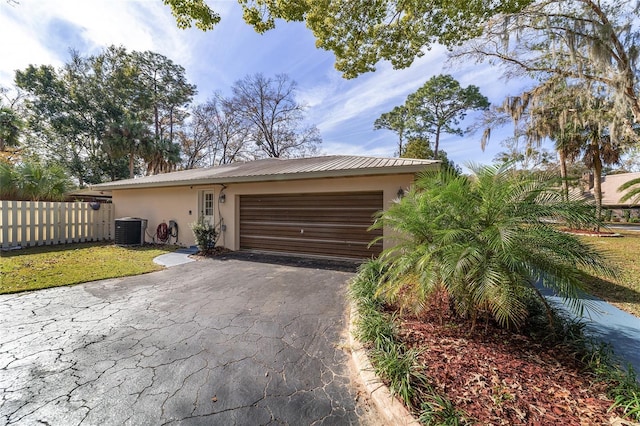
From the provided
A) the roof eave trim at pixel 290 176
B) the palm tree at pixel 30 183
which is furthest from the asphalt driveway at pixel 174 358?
the palm tree at pixel 30 183

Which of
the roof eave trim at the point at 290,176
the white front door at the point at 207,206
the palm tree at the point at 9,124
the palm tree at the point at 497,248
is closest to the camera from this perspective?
the palm tree at the point at 497,248

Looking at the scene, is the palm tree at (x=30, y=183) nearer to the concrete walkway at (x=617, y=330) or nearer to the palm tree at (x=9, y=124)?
the palm tree at (x=9, y=124)

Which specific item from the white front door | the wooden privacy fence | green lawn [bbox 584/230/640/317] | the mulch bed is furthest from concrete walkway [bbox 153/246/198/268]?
green lawn [bbox 584/230/640/317]

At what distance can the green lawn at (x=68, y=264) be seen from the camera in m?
4.91

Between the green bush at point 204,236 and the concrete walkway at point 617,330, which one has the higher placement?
the green bush at point 204,236

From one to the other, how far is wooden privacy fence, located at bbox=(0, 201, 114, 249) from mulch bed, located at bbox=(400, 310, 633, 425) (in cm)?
1179

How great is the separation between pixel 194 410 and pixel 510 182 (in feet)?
12.5

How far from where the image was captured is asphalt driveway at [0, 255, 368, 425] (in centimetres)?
196

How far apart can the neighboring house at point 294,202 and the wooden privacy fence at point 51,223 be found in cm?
160

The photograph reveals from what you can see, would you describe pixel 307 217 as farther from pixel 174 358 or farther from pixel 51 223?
pixel 51 223

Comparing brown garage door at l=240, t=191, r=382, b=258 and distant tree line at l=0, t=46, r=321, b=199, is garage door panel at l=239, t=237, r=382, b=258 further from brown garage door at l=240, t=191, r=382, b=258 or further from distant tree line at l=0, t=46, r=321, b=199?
distant tree line at l=0, t=46, r=321, b=199

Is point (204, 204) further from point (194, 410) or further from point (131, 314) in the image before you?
point (194, 410)

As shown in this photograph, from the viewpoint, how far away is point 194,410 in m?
1.96

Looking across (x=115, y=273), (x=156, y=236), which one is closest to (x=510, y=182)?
(x=115, y=273)
